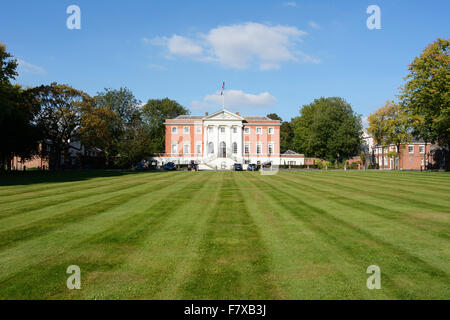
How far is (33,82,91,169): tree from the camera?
47875mm

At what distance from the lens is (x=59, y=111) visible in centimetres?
4912

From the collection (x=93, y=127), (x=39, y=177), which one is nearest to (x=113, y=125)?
(x=93, y=127)

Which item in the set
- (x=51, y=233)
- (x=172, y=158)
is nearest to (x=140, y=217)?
(x=51, y=233)

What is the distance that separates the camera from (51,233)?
7875mm

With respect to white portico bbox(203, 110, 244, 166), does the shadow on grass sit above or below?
below

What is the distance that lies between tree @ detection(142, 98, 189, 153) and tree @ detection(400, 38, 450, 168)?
67.4 metres

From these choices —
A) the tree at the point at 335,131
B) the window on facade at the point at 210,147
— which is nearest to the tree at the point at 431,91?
the tree at the point at 335,131

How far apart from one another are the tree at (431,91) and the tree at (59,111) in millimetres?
54798

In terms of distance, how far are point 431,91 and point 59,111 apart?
57.8 meters

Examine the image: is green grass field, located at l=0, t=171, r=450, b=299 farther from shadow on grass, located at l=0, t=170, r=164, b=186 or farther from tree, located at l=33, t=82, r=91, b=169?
tree, located at l=33, t=82, r=91, b=169

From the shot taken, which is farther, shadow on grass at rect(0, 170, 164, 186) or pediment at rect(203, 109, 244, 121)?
pediment at rect(203, 109, 244, 121)

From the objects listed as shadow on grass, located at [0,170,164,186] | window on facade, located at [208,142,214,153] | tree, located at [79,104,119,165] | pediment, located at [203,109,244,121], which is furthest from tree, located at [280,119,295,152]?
shadow on grass, located at [0,170,164,186]
